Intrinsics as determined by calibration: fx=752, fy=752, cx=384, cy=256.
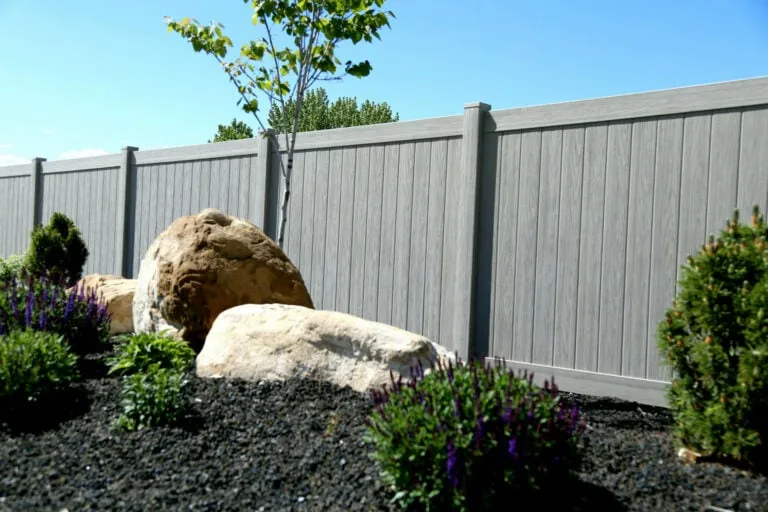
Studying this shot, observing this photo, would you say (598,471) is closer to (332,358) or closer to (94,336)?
(332,358)

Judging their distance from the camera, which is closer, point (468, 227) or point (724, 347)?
point (724, 347)

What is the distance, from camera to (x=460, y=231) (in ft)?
22.2

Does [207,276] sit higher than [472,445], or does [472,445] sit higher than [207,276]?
[207,276]

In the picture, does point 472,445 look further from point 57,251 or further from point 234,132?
point 234,132

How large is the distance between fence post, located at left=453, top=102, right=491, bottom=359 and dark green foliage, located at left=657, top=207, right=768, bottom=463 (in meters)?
2.72

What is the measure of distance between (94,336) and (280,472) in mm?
3235

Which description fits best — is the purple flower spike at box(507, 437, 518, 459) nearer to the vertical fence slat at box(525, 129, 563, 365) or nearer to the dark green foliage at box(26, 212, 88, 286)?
the vertical fence slat at box(525, 129, 563, 365)

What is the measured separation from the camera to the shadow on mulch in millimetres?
4387

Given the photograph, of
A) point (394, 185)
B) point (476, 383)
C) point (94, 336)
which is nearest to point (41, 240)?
point (94, 336)

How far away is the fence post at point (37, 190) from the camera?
1292 centimetres

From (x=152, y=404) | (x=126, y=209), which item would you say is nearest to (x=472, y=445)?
(x=152, y=404)

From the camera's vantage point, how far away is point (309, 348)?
4.98 metres

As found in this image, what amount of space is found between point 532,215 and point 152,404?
3.56 m

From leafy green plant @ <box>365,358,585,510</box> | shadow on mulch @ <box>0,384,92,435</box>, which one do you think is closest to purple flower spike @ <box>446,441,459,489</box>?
leafy green plant @ <box>365,358,585,510</box>
